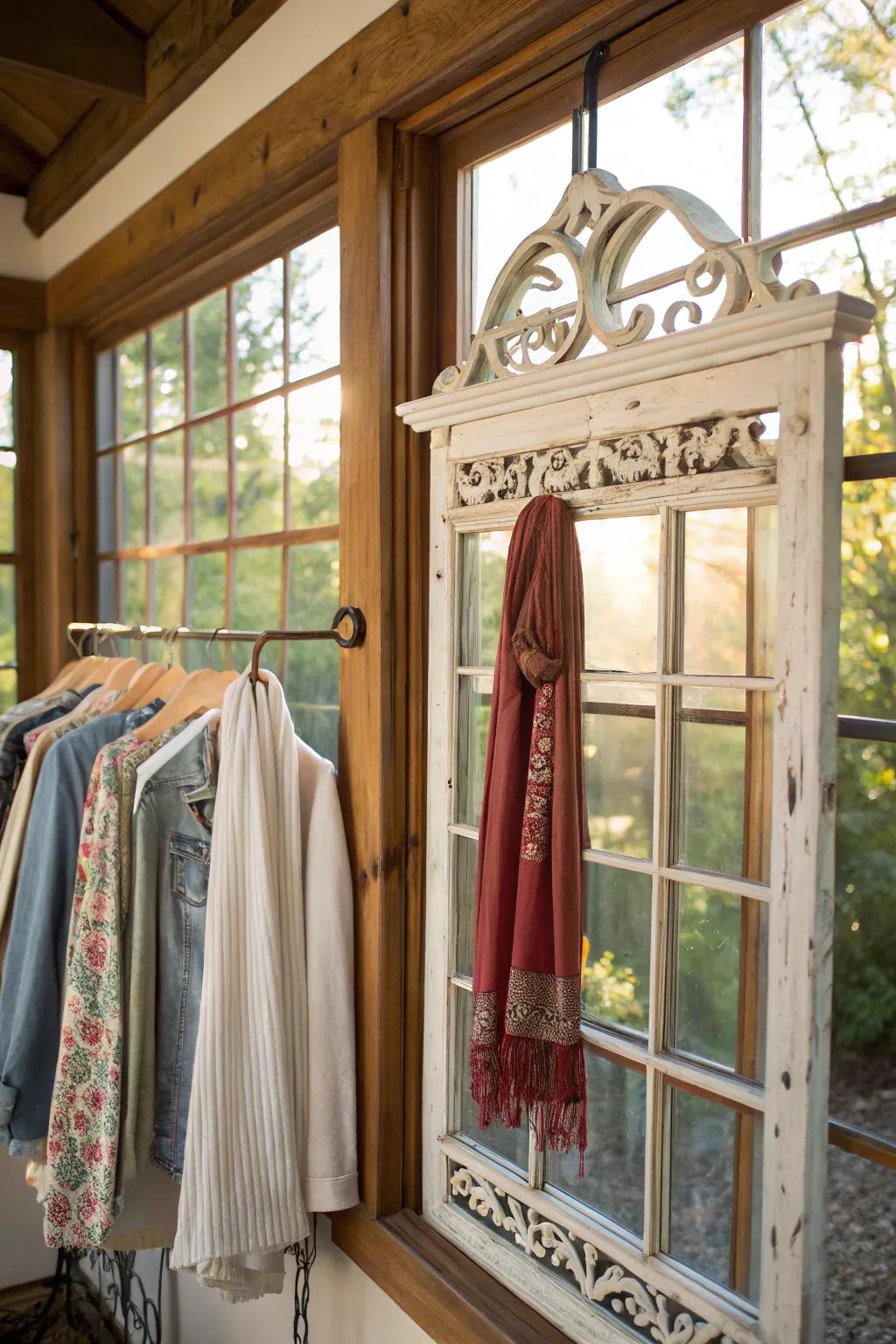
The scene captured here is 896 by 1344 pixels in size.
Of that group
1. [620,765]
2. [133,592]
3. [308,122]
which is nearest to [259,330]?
[308,122]

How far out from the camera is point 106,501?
317 cm

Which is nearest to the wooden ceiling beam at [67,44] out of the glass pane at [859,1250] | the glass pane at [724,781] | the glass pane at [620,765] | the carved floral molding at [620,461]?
the carved floral molding at [620,461]

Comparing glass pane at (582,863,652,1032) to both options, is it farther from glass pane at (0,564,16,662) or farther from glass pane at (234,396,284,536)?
glass pane at (0,564,16,662)

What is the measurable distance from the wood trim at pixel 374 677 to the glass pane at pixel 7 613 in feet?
6.19

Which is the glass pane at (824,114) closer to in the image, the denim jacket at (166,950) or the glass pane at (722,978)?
the glass pane at (722,978)

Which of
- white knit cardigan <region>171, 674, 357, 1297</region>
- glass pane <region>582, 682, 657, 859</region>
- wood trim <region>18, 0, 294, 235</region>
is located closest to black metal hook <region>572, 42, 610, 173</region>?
glass pane <region>582, 682, 657, 859</region>

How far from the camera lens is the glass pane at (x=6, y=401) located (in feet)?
10.6

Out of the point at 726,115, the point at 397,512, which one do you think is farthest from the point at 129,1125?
the point at 726,115

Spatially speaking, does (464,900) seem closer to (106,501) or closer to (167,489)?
(167,489)

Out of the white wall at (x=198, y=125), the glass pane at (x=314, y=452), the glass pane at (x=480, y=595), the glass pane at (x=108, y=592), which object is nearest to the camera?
the glass pane at (x=480, y=595)

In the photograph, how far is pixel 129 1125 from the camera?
183 cm

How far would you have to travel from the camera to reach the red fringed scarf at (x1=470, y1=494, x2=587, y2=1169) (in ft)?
4.43

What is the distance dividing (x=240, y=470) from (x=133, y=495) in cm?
71

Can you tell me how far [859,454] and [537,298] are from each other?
604 millimetres
